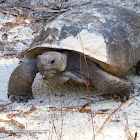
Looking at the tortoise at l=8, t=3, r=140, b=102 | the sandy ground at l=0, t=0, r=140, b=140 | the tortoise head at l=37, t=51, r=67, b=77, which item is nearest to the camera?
the sandy ground at l=0, t=0, r=140, b=140

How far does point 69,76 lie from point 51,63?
0.32 metres

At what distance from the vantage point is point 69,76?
2.97 meters

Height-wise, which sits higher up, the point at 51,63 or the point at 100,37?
the point at 100,37

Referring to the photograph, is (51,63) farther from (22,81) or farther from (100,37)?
(100,37)

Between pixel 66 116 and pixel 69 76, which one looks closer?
pixel 66 116

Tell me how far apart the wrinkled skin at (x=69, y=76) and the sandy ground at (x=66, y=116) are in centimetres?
12

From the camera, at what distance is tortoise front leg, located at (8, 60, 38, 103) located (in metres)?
2.93

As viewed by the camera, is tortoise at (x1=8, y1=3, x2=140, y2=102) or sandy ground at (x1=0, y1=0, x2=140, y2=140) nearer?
sandy ground at (x1=0, y1=0, x2=140, y2=140)

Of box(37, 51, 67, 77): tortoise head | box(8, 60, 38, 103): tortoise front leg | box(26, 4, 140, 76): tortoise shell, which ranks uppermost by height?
box(26, 4, 140, 76): tortoise shell

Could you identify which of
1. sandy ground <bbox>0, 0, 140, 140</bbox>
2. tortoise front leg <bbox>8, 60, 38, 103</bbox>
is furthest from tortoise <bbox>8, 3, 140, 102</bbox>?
sandy ground <bbox>0, 0, 140, 140</bbox>

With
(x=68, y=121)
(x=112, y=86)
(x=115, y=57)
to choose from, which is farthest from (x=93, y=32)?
(x=68, y=121)

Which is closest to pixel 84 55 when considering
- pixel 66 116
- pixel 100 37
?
pixel 100 37

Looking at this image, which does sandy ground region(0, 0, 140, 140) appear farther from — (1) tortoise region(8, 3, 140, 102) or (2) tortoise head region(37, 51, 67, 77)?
(2) tortoise head region(37, 51, 67, 77)

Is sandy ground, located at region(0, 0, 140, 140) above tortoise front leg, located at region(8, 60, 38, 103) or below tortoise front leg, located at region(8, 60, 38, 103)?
below
